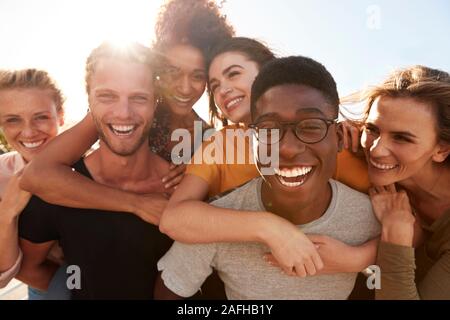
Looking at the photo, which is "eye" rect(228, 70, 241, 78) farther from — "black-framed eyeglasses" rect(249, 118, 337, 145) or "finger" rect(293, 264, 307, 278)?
"finger" rect(293, 264, 307, 278)

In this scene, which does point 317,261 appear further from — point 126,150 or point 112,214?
point 126,150

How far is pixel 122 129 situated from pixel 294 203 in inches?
40.0

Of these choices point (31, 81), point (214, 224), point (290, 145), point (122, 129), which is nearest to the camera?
point (290, 145)

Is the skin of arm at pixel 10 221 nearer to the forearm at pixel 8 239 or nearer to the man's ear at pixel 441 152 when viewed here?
the forearm at pixel 8 239

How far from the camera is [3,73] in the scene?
2322 mm

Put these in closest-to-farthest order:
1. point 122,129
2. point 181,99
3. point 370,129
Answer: point 370,129 → point 122,129 → point 181,99

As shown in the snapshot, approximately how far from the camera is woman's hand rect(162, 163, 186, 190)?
209 centimetres

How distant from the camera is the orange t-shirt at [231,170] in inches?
75.0

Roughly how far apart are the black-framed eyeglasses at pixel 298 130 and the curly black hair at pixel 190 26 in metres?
1.01

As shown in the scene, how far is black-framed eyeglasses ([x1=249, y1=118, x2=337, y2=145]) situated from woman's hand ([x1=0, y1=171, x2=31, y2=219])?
1.30 metres

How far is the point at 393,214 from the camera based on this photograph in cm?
169

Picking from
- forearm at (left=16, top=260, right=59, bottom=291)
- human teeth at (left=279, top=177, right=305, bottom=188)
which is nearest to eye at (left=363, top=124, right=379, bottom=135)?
human teeth at (left=279, top=177, right=305, bottom=188)

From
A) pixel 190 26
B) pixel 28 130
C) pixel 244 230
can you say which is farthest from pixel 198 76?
pixel 244 230
